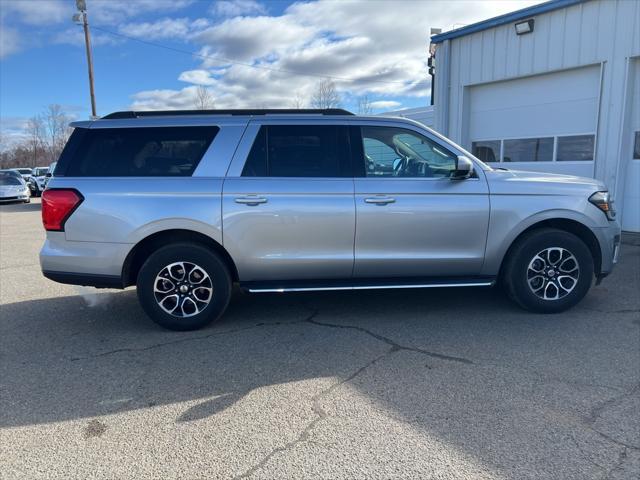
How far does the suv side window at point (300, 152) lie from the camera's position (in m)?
4.56

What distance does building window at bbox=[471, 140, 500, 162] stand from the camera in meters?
11.2

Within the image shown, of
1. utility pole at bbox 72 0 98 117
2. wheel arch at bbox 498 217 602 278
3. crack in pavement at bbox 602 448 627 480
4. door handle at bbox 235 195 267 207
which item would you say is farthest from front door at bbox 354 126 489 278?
utility pole at bbox 72 0 98 117

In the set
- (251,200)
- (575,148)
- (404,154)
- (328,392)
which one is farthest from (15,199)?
(328,392)

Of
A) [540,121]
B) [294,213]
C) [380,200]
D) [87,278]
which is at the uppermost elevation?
[540,121]

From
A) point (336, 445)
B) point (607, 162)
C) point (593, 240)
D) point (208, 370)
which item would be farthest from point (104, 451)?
point (607, 162)

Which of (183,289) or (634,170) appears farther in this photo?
(634,170)

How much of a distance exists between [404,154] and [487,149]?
7.48 m

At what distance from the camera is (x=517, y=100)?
1060 cm

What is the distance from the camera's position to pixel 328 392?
3.43 m

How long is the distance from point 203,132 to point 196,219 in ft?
2.75

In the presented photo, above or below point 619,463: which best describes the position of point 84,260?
above

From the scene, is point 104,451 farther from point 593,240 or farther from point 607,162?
point 607,162

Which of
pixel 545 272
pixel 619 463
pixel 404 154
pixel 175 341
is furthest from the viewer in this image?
pixel 545 272

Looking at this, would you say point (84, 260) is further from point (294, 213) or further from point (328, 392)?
point (328, 392)
